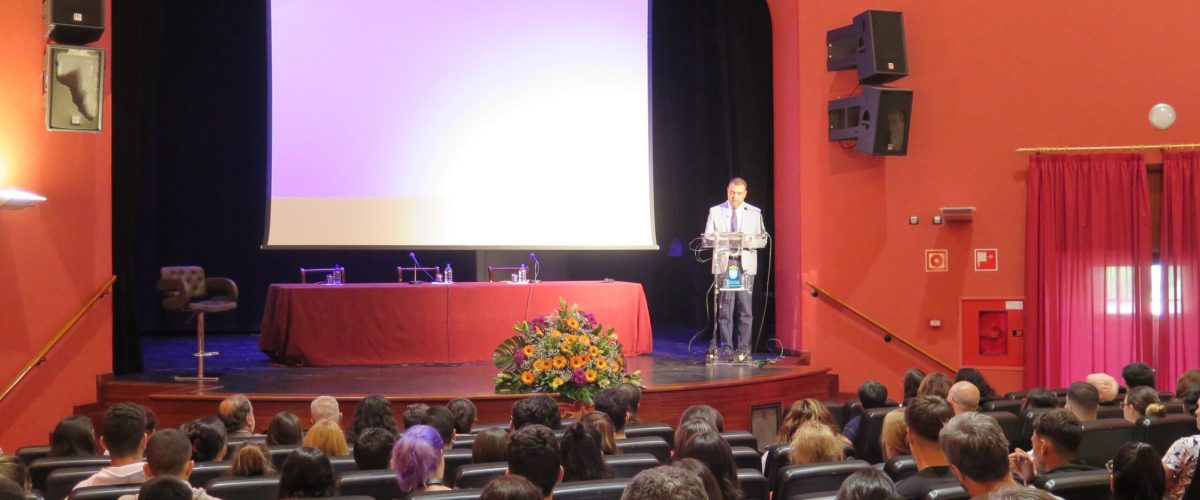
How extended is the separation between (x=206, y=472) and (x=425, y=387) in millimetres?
3469

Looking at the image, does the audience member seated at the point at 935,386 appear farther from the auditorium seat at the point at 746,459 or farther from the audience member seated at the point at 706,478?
the audience member seated at the point at 706,478

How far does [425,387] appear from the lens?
24.6ft

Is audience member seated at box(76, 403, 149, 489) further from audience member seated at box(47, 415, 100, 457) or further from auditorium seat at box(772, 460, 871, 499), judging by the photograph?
auditorium seat at box(772, 460, 871, 499)

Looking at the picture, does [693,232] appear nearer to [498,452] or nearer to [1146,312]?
[1146,312]

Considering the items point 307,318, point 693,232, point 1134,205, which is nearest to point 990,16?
point 1134,205

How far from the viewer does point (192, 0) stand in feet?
38.4

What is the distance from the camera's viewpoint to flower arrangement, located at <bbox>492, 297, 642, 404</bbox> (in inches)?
263

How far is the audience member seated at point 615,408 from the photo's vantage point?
5.01 m

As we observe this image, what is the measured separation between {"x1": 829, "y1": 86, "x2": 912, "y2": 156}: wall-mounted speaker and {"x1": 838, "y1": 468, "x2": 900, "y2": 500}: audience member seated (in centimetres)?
653

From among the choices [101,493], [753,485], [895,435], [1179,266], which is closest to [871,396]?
[895,435]

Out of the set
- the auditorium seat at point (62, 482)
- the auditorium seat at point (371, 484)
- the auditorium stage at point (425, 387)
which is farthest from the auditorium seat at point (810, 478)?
the auditorium stage at point (425, 387)

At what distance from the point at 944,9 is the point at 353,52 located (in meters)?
5.18

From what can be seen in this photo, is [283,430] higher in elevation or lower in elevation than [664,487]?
lower

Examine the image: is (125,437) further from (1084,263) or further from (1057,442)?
(1084,263)
